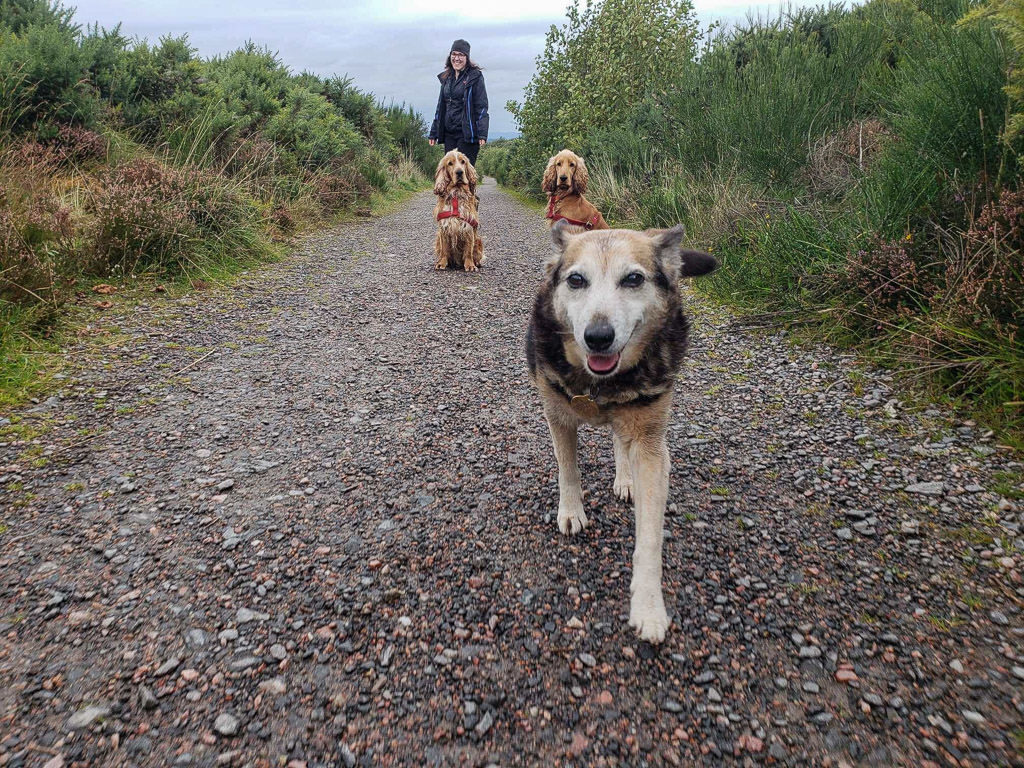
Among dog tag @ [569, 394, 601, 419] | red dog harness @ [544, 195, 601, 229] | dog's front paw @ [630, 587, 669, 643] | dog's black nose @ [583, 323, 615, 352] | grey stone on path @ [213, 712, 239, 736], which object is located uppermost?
red dog harness @ [544, 195, 601, 229]

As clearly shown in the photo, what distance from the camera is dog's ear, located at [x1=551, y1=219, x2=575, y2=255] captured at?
297 centimetres

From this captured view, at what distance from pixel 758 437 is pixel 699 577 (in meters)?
1.41

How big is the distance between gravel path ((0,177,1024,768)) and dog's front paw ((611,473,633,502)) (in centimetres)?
11

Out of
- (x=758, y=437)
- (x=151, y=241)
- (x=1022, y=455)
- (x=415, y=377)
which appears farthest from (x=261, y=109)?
(x=1022, y=455)

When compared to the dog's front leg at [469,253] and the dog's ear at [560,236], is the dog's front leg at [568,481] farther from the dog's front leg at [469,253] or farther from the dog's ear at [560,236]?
the dog's front leg at [469,253]

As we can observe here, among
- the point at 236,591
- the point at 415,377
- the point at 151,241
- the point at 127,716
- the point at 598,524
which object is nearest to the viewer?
the point at 127,716

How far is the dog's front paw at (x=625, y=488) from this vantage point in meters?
3.09

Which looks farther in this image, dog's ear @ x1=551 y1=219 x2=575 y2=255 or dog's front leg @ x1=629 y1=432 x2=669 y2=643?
dog's ear @ x1=551 y1=219 x2=575 y2=255

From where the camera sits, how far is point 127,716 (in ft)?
6.03

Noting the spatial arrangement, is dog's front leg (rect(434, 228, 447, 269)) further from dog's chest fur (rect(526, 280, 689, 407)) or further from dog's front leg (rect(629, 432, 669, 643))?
dog's front leg (rect(629, 432, 669, 643))

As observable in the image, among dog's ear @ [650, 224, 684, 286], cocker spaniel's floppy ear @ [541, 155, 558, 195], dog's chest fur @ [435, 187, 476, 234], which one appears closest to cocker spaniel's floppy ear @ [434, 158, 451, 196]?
dog's chest fur @ [435, 187, 476, 234]

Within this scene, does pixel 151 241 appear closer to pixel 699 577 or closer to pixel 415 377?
pixel 415 377

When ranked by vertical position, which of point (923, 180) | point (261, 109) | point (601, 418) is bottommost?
point (601, 418)

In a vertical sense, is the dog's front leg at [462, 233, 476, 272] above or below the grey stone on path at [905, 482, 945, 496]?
above
